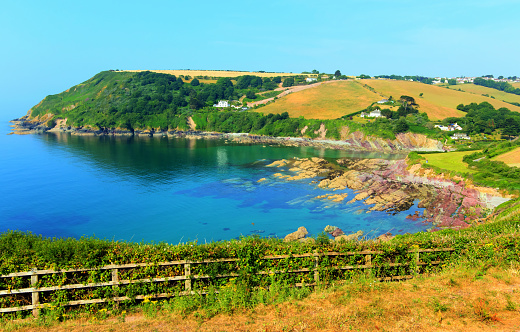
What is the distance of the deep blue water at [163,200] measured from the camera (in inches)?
1577

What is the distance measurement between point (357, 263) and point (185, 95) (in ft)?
610

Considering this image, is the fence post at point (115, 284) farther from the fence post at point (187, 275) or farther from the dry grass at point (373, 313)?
the fence post at point (187, 275)

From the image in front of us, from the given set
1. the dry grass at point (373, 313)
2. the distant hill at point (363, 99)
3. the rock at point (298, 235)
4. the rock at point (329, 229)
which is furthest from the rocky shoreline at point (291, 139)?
the dry grass at point (373, 313)

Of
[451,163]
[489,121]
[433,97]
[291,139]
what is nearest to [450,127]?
[489,121]

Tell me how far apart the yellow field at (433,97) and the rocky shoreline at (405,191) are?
85903 millimetres

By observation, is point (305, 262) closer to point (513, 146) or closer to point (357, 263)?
point (357, 263)

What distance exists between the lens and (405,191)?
174ft

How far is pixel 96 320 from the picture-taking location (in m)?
11.0

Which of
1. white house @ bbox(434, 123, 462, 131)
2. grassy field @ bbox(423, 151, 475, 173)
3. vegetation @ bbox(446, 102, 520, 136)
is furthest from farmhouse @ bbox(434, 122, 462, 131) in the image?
grassy field @ bbox(423, 151, 475, 173)

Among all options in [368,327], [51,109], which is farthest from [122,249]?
[51,109]

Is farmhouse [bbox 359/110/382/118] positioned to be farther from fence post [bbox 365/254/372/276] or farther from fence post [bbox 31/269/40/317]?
fence post [bbox 31/269/40/317]

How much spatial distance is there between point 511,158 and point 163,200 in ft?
206

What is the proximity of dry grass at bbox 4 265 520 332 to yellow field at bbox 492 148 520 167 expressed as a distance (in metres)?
55.6

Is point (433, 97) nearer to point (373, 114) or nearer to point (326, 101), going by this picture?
point (373, 114)
